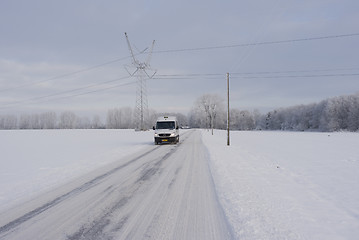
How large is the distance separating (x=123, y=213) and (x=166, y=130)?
636 inches

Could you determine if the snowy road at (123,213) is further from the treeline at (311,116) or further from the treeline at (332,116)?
the treeline at (332,116)

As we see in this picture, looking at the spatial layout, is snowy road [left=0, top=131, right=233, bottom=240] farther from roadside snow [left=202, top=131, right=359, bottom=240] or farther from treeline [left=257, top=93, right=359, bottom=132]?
treeline [left=257, top=93, right=359, bottom=132]

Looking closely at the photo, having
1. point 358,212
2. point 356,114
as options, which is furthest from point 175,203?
point 356,114

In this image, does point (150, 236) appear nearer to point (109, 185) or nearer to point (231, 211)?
point (231, 211)

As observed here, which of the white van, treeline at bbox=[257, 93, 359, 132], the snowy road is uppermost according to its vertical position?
treeline at bbox=[257, 93, 359, 132]

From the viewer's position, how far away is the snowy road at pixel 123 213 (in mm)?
3408

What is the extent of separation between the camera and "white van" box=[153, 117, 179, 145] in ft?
65.0

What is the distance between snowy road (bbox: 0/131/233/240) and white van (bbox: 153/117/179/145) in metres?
13.0

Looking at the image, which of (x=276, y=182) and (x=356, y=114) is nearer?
(x=276, y=182)

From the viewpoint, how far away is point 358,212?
4.21 metres

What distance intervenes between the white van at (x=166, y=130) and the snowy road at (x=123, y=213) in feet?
42.7

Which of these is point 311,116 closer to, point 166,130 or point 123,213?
point 166,130

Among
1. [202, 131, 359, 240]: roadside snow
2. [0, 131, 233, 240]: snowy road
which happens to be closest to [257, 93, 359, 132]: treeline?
[202, 131, 359, 240]: roadside snow

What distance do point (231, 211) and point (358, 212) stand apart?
2.71 m
